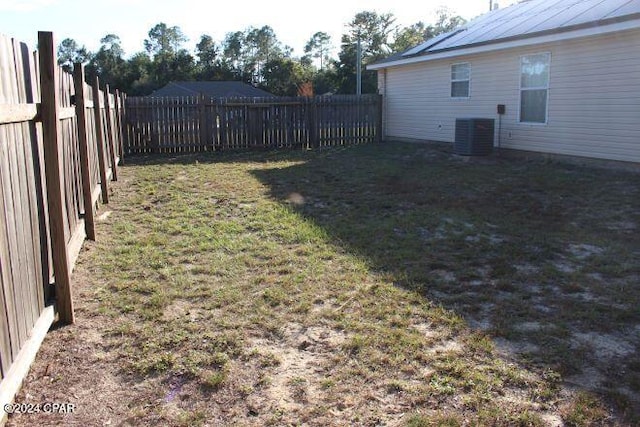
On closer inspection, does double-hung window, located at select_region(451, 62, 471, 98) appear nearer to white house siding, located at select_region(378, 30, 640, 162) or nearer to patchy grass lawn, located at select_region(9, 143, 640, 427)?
white house siding, located at select_region(378, 30, 640, 162)

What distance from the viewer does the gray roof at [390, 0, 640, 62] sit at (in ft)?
31.0

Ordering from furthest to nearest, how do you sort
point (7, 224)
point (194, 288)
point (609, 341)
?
1. point (194, 288)
2. point (609, 341)
3. point (7, 224)

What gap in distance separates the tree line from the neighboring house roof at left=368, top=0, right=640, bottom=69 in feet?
103

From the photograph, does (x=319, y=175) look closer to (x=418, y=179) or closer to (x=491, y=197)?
(x=418, y=179)

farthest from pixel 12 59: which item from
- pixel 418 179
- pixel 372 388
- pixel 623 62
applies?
pixel 623 62

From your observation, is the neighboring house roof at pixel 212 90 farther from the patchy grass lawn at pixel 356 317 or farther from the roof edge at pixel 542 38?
the patchy grass lawn at pixel 356 317

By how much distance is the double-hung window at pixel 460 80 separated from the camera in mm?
13586

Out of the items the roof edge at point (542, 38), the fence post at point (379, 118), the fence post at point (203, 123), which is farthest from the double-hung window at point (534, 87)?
the fence post at point (203, 123)

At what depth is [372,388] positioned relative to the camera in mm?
2783

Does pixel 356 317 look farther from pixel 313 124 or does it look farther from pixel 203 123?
pixel 313 124

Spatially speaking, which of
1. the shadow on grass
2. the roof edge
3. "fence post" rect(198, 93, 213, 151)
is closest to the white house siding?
the roof edge

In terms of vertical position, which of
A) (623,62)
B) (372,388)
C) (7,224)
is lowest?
(372,388)

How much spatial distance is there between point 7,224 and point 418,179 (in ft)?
25.2

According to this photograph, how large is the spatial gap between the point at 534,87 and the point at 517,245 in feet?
23.1
